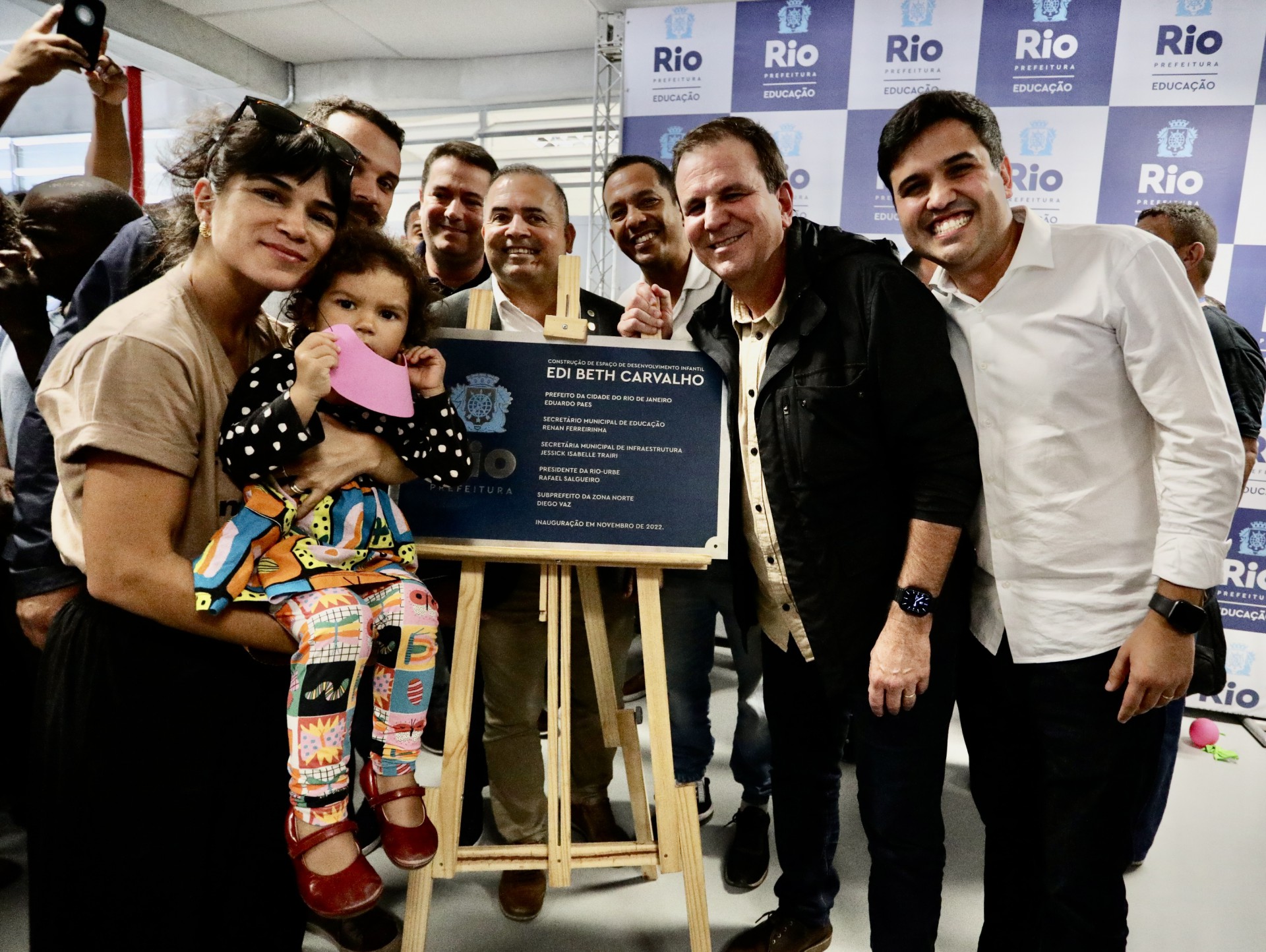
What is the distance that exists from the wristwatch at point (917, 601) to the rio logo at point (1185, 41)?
3421 millimetres

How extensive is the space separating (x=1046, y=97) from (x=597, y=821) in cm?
378

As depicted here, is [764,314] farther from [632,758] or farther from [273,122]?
[632,758]

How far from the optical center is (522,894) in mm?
2223

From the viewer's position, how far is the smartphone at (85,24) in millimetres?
1688

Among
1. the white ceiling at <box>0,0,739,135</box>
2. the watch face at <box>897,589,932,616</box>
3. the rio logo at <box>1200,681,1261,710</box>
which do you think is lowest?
the rio logo at <box>1200,681,1261,710</box>

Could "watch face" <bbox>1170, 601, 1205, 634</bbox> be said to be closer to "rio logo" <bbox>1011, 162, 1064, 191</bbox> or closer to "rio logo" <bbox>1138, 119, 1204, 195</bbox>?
"rio logo" <bbox>1011, 162, 1064, 191</bbox>

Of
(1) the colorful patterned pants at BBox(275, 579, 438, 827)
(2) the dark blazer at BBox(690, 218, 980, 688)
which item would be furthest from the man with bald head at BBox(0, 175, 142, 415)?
(2) the dark blazer at BBox(690, 218, 980, 688)

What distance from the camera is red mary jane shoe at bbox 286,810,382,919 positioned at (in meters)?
1.34

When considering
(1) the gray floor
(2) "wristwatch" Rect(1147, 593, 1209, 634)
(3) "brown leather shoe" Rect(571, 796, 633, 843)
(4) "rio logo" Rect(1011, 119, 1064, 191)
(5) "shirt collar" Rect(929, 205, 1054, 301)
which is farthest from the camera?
(4) "rio logo" Rect(1011, 119, 1064, 191)

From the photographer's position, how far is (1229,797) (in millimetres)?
3072

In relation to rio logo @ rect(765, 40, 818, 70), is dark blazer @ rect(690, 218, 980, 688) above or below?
below

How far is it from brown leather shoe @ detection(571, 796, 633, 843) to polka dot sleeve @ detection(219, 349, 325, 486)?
167 centimetres

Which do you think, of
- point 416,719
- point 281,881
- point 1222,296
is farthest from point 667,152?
point 281,881

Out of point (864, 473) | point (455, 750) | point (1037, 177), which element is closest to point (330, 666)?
point (455, 750)
